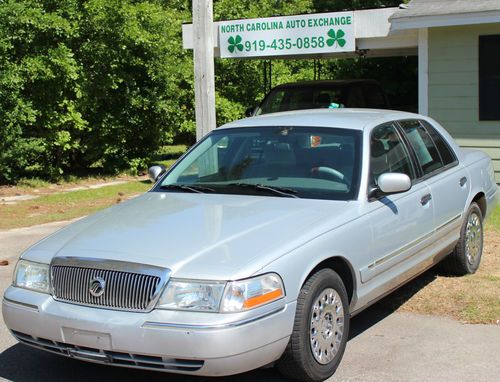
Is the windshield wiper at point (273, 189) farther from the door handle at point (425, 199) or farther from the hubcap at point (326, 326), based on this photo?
the door handle at point (425, 199)

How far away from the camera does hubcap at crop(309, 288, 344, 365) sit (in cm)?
428

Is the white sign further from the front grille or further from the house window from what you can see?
the front grille

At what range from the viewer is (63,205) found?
38.9ft

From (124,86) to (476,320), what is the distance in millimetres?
11022

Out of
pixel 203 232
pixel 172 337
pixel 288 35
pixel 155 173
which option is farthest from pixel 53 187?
pixel 172 337

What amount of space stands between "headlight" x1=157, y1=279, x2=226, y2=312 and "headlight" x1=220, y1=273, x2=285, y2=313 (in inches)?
2.0

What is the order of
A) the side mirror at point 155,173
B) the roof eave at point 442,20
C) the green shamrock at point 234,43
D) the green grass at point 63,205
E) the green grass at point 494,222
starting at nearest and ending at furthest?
the side mirror at point 155,173 < the green grass at point 494,222 < the roof eave at point 442,20 < the green grass at point 63,205 < the green shamrock at point 234,43

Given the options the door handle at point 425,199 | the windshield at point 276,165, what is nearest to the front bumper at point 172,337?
the windshield at point 276,165

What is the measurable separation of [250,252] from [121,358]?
3.11 ft

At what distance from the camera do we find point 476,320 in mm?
5617

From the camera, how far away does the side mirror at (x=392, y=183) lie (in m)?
4.93

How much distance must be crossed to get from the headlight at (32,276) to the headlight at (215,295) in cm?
91

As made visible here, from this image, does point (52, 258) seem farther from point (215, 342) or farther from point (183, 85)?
point (183, 85)

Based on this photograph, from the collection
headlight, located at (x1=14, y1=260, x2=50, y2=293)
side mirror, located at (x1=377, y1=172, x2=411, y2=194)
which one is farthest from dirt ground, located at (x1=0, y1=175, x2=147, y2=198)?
side mirror, located at (x1=377, y1=172, x2=411, y2=194)
